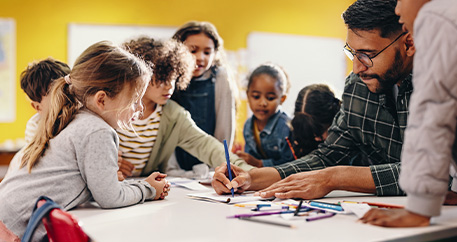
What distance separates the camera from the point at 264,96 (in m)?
2.99

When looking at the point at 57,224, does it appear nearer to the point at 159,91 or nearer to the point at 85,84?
the point at 85,84

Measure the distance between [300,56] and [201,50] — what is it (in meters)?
4.07

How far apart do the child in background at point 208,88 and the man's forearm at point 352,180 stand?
1.28 metres

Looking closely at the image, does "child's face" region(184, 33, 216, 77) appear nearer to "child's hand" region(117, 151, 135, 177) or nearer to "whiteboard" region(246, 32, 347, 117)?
"child's hand" region(117, 151, 135, 177)

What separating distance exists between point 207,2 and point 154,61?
4059 mm

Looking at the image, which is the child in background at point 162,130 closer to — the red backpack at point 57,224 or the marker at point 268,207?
the marker at point 268,207

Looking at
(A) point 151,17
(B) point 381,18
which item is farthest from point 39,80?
(A) point 151,17

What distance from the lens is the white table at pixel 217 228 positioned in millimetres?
1062

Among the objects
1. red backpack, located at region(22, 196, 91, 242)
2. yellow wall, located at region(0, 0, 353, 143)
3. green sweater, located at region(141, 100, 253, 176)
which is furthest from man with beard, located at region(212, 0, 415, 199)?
yellow wall, located at region(0, 0, 353, 143)

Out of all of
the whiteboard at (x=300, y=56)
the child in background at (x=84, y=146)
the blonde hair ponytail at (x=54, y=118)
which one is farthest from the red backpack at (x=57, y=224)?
the whiteboard at (x=300, y=56)

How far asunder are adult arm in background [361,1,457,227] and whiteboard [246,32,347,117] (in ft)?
16.9

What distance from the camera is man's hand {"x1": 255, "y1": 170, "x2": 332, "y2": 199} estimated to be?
1.52 m

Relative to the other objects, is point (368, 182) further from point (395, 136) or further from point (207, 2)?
point (207, 2)

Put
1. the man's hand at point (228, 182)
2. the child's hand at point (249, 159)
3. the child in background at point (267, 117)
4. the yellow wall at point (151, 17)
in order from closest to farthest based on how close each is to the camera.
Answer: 1. the man's hand at point (228, 182)
2. the child's hand at point (249, 159)
3. the child in background at point (267, 117)
4. the yellow wall at point (151, 17)
